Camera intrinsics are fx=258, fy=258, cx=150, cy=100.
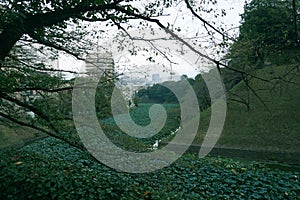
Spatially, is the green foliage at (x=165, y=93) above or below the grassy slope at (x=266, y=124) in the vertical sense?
above

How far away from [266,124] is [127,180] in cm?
989

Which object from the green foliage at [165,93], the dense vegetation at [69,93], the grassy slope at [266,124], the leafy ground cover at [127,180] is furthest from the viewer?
the grassy slope at [266,124]

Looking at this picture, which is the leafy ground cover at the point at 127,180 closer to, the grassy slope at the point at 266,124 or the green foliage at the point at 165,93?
the green foliage at the point at 165,93

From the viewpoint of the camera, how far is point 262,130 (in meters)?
11.3

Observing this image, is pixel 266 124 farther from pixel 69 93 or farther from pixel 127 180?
pixel 69 93

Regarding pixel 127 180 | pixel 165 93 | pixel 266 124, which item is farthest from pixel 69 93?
pixel 266 124

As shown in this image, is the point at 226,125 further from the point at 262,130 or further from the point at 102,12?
the point at 102,12

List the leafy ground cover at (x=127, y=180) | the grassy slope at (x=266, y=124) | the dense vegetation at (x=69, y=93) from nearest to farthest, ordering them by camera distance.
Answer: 1. the dense vegetation at (x=69, y=93)
2. the leafy ground cover at (x=127, y=180)
3. the grassy slope at (x=266, y=124)

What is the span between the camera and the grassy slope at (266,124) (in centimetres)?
1018

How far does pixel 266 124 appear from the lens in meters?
11.7

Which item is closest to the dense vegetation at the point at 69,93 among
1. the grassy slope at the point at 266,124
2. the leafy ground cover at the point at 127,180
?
the leafy ground cover at the point at 127,180

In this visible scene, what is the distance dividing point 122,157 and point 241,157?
6855 mm

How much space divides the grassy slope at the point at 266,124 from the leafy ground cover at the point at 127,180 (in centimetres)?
Result: 363

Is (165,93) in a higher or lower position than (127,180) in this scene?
higher
